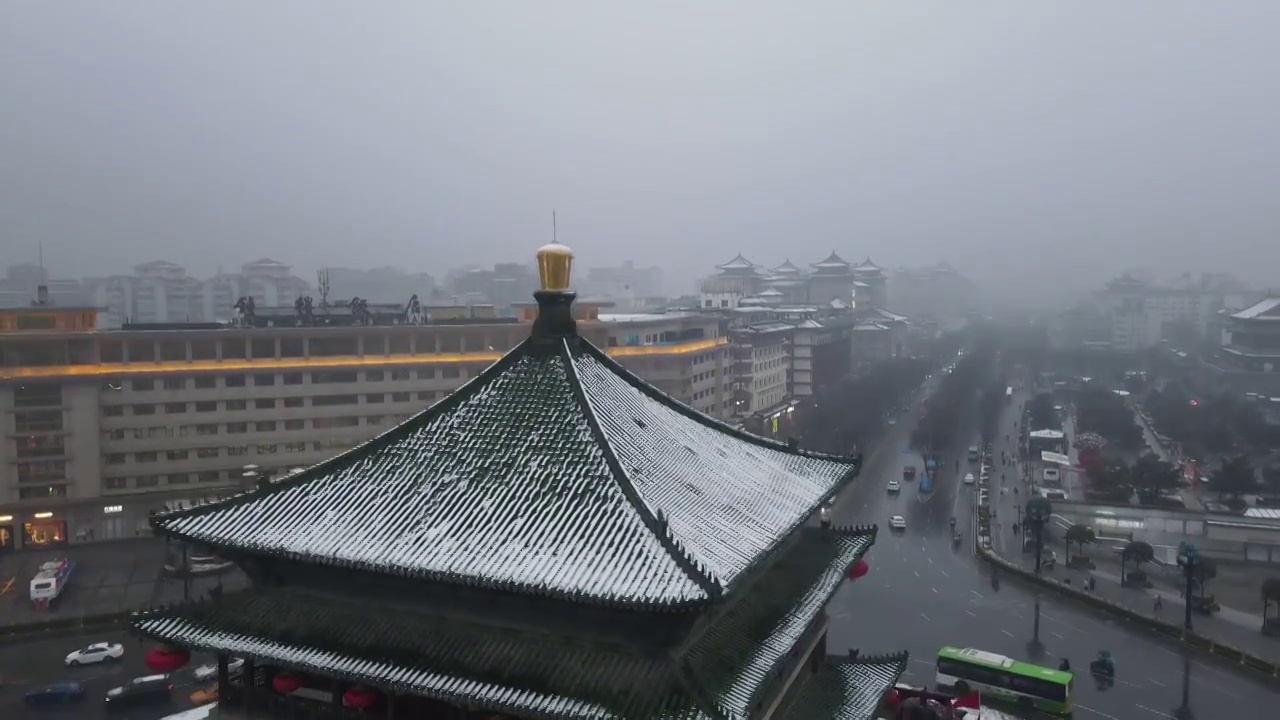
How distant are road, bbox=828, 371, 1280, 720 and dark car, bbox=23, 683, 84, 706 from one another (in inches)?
1079

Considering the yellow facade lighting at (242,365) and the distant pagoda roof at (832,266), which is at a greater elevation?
the distant pagoda roof at (832,266)

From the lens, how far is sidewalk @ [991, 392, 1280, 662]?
117 feet

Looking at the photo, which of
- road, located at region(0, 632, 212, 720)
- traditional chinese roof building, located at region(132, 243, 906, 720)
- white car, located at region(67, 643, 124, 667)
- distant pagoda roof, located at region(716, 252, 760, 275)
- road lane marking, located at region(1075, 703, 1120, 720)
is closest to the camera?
traditional chinese roof building, located at region(132, 243, 906, 720)

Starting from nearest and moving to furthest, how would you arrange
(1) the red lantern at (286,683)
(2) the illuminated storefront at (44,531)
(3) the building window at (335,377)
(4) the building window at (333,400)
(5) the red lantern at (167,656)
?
(1) the red lantern at (286,683) < (5) the red lantern at (167,656) < (2) the illuminated storefront at (44,531) < (3) the building window at (335,377) < (4) the building window at (333,400)

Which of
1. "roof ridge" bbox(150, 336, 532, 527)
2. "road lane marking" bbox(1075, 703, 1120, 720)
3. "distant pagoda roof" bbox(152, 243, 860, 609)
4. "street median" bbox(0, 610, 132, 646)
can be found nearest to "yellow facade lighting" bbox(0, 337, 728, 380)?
"street median" bbox(0, 610, 132, 646)

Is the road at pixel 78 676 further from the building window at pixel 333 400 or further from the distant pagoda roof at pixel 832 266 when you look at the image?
the distant pagoda roof at pixel 832 266

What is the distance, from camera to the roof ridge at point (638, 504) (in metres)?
10.3

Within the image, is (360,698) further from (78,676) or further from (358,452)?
(78,676)

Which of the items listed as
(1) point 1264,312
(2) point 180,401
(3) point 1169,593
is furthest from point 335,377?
(1) point 1264,312

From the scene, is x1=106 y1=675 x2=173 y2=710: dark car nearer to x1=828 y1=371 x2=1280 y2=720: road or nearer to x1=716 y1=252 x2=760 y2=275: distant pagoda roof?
x1=828 y1=371 x2=1280 y2=720: road

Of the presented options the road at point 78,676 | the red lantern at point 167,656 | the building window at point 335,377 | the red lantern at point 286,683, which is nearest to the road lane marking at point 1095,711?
the red lantern at point 286,683

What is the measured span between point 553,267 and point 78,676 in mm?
29098

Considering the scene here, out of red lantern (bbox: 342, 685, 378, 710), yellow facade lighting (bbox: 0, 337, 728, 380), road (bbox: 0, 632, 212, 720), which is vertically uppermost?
yellow facade lighting (bbox: 0, 337, 728, 380)

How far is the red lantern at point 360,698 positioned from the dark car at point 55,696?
24156 millimetres
